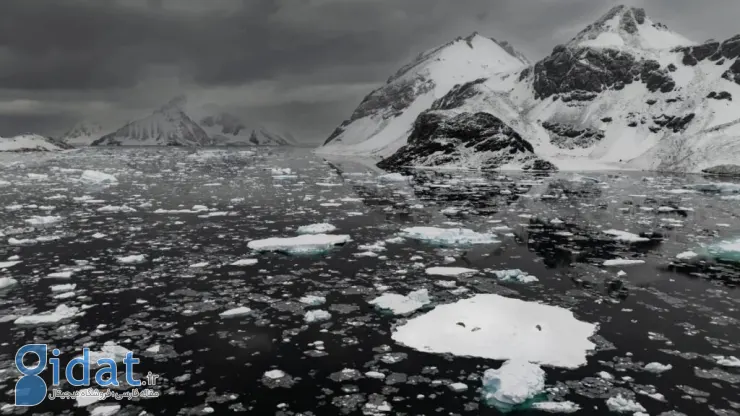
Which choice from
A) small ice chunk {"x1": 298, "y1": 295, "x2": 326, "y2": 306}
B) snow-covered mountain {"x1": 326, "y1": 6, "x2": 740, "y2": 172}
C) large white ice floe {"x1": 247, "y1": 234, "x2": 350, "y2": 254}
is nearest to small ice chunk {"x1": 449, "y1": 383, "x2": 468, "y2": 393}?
small ice chunk {"x1": 298, "y1": 295, "x2": 326, "y2": 306}

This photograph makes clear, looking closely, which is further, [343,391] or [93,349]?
[93,349]

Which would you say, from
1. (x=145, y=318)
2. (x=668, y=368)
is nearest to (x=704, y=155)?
(x=668, y=368)

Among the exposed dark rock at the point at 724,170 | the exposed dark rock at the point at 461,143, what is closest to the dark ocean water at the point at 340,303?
the exposed dark rock at the point at 724,170

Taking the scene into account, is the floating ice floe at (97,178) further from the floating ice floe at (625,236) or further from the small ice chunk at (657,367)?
the small ice chunk at (657,367)

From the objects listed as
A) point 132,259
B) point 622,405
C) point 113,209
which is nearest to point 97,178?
point 113,209

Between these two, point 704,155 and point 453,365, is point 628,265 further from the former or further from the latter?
point 704,155

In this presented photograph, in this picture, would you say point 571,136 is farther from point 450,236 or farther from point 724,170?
point 450,236
